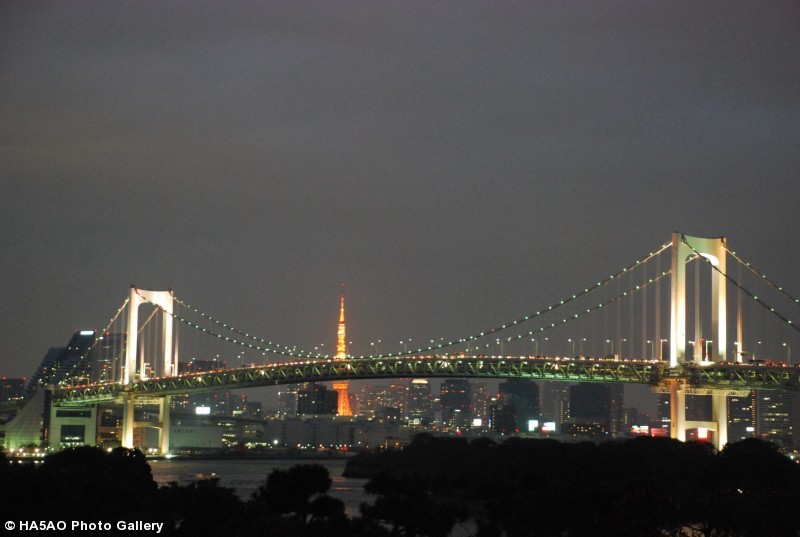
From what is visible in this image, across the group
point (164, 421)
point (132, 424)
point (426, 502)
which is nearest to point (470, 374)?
point (132, 424)

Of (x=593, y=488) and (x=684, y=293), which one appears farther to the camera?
(x=684, y=293)

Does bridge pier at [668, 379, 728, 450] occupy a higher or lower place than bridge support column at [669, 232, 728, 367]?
lower

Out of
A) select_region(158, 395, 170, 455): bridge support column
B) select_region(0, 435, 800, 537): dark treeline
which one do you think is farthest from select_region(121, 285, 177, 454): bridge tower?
select_region(0, 435, 800, 537): dark treeline

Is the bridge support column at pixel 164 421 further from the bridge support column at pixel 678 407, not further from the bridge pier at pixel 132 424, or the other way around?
the bridge support column at pixel 678 407

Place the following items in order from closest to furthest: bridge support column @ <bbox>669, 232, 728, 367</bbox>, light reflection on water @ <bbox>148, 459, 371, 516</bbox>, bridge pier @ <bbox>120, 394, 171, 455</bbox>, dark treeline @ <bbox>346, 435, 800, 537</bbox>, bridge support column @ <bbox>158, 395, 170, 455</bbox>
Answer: dark treeline @ <bbox>346, 435, 800, 537</bbox>, light reflection on water @ <bbox>148, 459, 371, 516</bbox>, bridge support column @ <bbox>669, 232, 728, 367</bbox>, bridge pier @ <bbox>120, 394, 171, 455</bbox>, bridge support column @ <bbox>158, 395, 170, 455</bbox>

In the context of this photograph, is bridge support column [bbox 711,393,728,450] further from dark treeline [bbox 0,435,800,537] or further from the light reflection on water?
the light reflection on water

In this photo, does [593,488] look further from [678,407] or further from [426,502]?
[678,407]

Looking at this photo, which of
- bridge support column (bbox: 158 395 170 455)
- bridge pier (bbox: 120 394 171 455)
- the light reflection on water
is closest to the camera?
the light reflection on water
